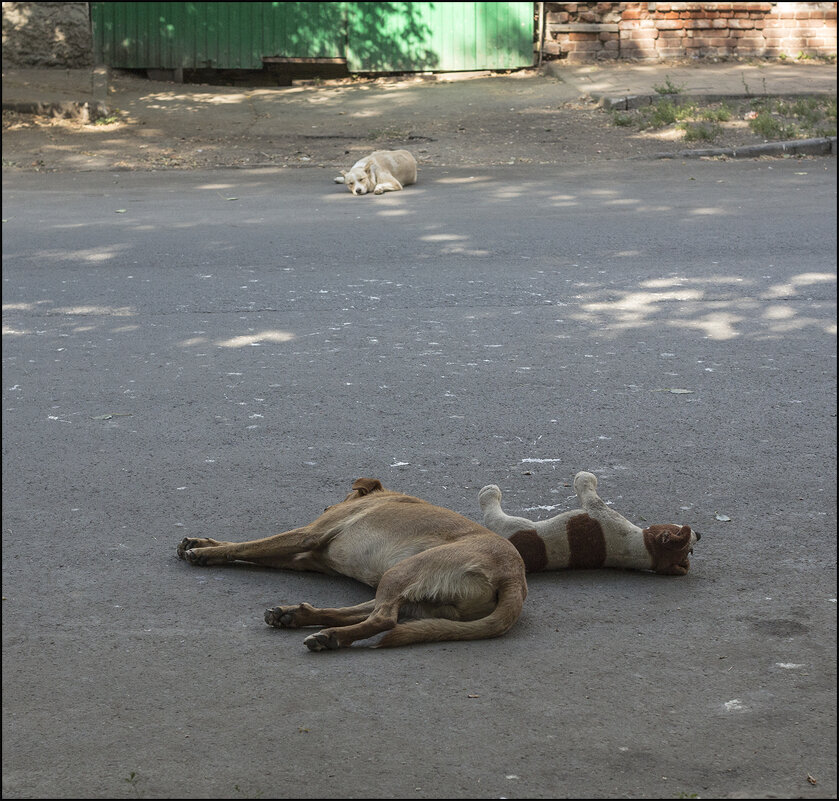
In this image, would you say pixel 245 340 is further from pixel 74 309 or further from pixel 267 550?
pixel 267 550

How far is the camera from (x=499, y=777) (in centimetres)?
274

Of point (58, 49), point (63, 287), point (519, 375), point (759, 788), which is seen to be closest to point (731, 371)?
point (519, 375)

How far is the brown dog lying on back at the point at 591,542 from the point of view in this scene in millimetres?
3873

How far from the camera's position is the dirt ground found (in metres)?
13.4

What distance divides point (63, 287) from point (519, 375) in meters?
3.55

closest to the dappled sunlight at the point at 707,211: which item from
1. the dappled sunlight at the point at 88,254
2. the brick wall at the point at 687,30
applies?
the dappled sunlight at the point at 88,254

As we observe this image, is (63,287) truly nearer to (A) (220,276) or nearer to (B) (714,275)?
(A) (220,276)

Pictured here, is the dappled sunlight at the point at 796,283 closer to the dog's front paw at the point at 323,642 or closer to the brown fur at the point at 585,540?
the brown fur at the point at 585,540

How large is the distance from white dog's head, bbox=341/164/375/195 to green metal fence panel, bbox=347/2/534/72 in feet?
25.9

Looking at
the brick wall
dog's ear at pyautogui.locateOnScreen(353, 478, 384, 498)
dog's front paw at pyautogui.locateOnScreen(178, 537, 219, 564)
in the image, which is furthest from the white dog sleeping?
the brick wall

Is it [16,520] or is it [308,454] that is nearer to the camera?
[16,520]

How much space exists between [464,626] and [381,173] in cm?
850

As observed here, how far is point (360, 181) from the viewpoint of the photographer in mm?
11305

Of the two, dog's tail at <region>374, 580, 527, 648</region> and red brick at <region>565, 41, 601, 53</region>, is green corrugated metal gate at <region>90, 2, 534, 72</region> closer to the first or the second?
red brick at <region>565, 41, 601, 53</region>
